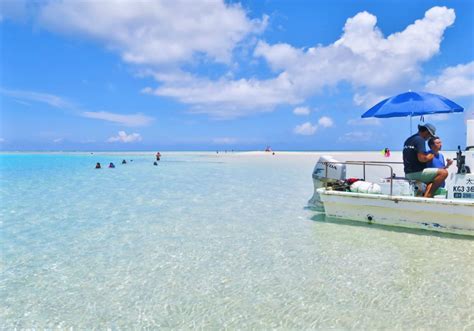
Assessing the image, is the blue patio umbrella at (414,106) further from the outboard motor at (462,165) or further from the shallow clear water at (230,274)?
the shallow clear water at (230,274)

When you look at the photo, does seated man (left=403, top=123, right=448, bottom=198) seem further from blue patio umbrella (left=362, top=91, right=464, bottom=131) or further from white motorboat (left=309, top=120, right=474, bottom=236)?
blue patio umbrella (left=362, top=91, right=464, bottom=131)

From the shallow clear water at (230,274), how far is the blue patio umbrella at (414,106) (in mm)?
2852

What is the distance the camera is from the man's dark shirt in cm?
768

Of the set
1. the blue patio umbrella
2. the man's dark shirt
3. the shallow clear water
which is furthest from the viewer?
the blue patio umbrella

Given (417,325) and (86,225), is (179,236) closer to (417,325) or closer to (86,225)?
(86,225)

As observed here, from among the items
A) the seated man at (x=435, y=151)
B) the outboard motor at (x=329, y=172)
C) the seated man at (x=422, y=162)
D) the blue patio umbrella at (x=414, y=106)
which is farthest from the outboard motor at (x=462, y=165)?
the outboard motor at (x=329, y=172)

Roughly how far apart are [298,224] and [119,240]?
14.2 feet

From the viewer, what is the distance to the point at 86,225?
8859 millimetres

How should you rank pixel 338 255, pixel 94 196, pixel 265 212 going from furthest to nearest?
pixel 94 196 < pixel 265 212 < pixel 338 255

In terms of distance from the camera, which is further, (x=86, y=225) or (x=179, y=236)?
(x=86, y=225)

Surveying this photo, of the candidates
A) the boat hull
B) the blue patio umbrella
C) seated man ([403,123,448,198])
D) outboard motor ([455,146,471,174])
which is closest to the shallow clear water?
the boat hull

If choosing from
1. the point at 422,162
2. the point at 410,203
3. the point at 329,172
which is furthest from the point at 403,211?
the point at 329,172

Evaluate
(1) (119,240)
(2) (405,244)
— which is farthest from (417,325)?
(1) (119,240)

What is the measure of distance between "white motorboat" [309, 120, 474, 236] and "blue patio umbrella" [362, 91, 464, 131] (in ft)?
2.40
